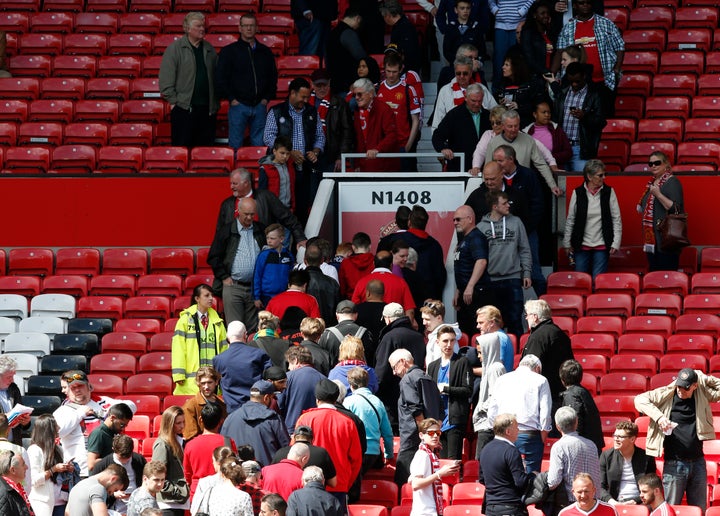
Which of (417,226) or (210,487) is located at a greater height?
(417,226)

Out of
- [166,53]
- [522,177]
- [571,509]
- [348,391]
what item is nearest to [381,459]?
[348,391]

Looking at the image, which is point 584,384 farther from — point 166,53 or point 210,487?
point 166,53

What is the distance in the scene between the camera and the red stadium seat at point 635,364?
1402 centimetres

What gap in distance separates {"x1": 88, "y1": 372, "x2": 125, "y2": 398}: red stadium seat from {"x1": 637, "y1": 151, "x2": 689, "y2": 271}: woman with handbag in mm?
5145

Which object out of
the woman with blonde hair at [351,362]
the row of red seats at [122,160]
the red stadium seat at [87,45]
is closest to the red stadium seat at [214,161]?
the row of red seats at [122,160]

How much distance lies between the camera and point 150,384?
47.5 ft

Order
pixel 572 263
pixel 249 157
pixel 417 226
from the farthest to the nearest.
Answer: pixel 249 157 → pixel 572 263 → pixel 417 226

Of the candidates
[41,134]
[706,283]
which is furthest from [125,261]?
[706,283]

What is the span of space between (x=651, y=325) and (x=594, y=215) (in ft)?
4.58

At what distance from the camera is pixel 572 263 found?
1593 centimetres

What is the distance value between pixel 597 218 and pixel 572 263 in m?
0.58

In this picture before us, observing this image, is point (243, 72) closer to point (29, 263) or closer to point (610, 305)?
point (29, 263)

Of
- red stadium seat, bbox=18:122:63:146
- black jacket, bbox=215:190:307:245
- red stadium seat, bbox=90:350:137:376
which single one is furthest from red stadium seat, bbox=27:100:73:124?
red stadium seat, bbox=90:350:137:376

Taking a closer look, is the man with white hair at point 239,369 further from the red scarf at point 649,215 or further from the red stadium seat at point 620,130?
the red stadium seat at point 620,130
